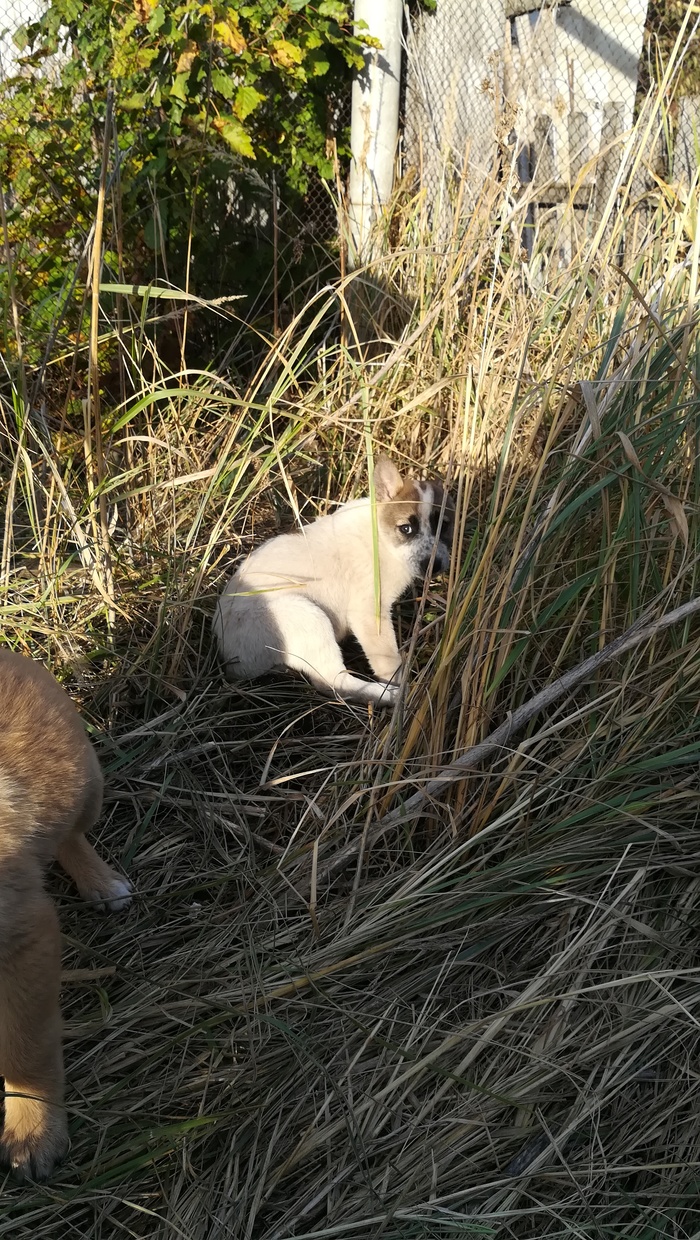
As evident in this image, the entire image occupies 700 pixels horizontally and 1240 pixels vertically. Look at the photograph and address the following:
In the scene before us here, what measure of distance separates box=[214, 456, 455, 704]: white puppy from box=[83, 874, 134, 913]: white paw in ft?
2.86

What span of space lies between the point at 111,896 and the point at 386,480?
1.74 meters

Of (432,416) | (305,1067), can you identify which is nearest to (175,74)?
(432,416)

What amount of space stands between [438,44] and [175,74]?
1645 millimetres

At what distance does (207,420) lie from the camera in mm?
4117

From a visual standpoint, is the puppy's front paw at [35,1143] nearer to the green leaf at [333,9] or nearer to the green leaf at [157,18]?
the green leaf at [157,18]

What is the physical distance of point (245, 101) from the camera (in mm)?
4391

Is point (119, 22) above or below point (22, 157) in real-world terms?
above

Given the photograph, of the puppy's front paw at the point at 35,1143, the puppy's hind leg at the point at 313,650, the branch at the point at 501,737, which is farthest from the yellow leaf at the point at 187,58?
the puppy's front paw at the point at 35,1143

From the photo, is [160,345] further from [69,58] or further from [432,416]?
[432,416]

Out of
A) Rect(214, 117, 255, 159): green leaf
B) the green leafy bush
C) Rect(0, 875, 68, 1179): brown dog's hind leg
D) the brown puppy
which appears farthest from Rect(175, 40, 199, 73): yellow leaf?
Rect(0, 875, 68, 1179): brown dog's hind leg

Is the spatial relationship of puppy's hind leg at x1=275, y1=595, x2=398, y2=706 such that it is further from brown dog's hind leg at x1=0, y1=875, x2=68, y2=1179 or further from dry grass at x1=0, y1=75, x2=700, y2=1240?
brown dog's hind leg at x1=0, y1=875, x2=68, y2=1179

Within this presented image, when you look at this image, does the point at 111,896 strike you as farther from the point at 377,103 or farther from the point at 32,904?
the point at 377,103

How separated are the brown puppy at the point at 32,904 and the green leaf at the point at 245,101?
10.3 feet

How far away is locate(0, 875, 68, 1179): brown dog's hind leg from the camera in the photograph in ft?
6.10
